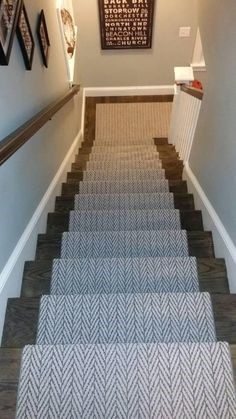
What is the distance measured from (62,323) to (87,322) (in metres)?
0.10

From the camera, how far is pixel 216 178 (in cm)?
207

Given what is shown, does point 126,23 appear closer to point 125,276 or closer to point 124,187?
point 124,187

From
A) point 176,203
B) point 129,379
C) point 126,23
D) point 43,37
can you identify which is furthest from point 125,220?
point 126,23

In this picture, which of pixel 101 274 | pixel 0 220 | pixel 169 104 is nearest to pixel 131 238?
pixel 101 274

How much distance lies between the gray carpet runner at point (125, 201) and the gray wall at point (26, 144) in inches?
12.5

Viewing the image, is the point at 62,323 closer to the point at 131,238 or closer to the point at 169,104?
the point at 131,238

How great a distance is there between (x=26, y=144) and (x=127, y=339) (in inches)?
49.8

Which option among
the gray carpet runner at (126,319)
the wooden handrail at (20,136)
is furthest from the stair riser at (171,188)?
the gray carpet runner at (126,319)

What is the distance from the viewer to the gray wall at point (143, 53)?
467 centimetres

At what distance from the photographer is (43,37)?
2.50 meters

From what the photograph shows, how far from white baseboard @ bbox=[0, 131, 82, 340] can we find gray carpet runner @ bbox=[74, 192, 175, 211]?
246 millimetres

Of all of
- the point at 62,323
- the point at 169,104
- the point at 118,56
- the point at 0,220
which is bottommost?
the point at 62,323

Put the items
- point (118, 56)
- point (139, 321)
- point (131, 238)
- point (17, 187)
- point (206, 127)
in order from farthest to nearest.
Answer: point (118, 56), point (206, 127), point (131, 238), point (17, 187), point (139, 321)

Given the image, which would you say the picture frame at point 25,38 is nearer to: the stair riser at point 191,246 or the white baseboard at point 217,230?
the stair riser at point 191,246
